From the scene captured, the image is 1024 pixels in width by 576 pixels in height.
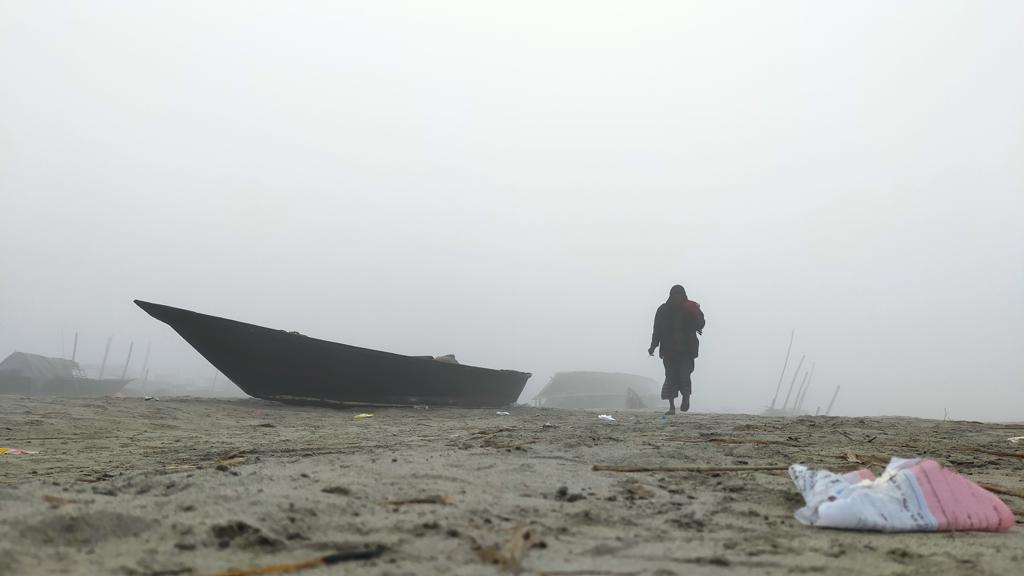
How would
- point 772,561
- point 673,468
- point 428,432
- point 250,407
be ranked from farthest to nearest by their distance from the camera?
1. point 250,407
2. point 428,432
3. point 673,468
4. point 772,561

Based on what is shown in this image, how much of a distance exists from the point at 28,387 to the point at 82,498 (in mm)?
19345

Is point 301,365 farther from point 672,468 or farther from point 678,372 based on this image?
point 672,468

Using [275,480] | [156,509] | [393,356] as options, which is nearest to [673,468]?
[275,480]

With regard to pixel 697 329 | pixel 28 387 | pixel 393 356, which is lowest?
pixel 28 387

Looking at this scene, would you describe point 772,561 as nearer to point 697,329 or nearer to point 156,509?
point 156,509

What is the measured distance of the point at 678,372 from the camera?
A: 8.80m

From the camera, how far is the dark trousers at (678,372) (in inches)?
346

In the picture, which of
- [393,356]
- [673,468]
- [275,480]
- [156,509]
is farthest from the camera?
[393,356]

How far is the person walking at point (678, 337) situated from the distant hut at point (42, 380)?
14777 millimetres

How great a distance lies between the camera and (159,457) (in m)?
3.56

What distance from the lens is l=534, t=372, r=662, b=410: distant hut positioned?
85.0 feet

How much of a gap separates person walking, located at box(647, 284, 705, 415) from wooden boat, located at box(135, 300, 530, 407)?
314 centimetres

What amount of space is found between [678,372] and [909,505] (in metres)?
6.88

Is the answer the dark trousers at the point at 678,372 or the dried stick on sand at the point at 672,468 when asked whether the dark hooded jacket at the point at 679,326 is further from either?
the dried stick on sand at the point at 672,468
